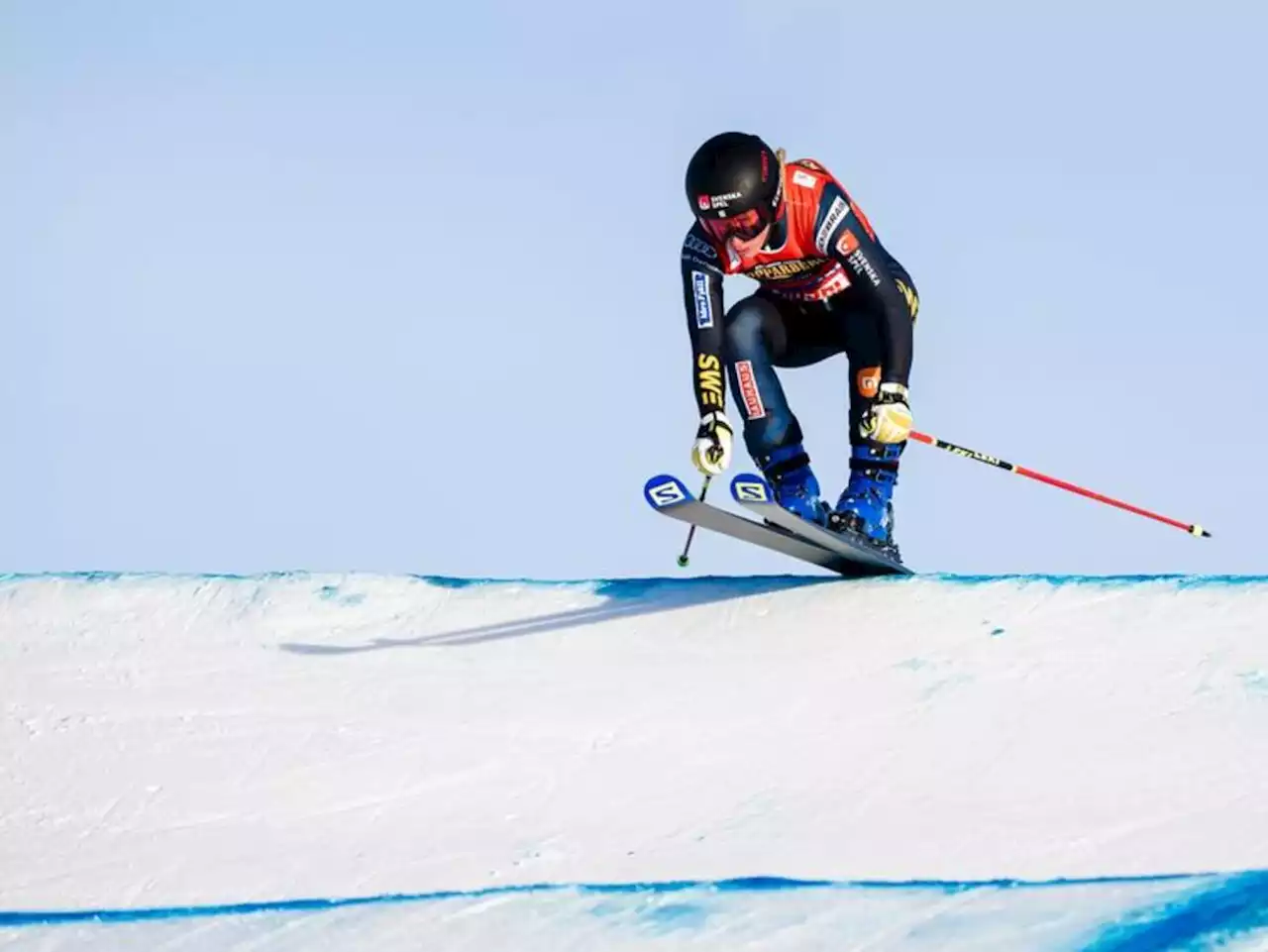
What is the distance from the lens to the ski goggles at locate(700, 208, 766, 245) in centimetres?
687

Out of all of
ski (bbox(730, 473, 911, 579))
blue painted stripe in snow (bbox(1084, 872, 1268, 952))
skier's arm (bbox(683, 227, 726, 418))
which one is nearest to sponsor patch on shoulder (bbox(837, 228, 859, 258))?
skier's arm (bbox(683, 227, 726, 418))

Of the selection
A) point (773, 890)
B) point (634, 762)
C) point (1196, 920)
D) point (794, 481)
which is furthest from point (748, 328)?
point (1196, 920)

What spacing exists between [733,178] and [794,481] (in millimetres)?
1263

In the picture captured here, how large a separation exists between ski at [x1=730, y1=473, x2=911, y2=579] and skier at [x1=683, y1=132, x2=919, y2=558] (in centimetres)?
12

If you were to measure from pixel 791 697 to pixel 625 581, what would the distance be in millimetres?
1463

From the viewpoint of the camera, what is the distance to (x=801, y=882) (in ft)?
15.6

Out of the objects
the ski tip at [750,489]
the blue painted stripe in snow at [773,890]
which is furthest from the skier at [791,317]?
the blue painted stripe in snow at [773,890]

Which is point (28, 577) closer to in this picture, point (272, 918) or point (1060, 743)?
point (272, 918)

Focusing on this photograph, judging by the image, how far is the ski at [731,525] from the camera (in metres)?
6.80

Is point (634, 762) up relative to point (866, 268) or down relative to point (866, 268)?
down

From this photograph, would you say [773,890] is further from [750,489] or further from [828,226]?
[828,226]

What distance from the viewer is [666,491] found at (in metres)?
6.79

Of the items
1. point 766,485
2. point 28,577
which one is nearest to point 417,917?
point 766,485

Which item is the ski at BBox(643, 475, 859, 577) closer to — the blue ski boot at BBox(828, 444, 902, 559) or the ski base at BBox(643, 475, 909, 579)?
the ski base at BBox(643, 475, 909, 579)
